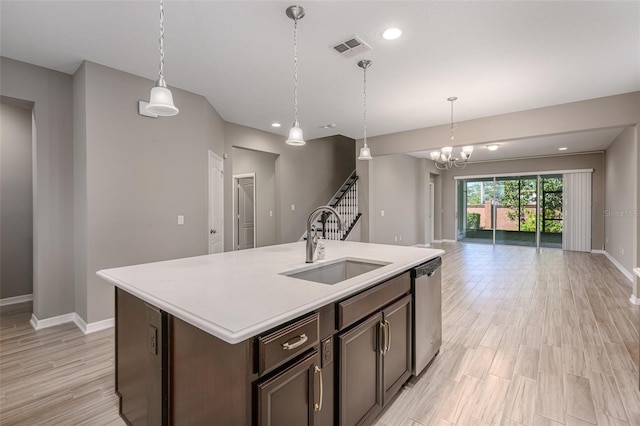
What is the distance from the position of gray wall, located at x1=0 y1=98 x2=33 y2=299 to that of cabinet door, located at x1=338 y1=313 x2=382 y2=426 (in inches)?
192

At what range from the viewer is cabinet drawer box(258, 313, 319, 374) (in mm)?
1104

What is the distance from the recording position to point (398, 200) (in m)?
8.19

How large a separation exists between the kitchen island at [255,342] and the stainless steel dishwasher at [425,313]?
0.32 ft

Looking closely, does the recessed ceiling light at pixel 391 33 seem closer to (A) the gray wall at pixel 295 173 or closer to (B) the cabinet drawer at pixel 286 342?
(B) the cabinet drawer at pixel 286 342

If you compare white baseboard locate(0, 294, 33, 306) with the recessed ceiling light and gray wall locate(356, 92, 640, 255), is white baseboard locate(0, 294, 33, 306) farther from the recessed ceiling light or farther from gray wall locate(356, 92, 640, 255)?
gray wall locate(356, 92, 640, 255)

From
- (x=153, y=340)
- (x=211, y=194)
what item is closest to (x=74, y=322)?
(x=211, y=194)

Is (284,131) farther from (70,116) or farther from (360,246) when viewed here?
(360,246)

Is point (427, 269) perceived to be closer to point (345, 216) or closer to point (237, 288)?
point (237, 288)

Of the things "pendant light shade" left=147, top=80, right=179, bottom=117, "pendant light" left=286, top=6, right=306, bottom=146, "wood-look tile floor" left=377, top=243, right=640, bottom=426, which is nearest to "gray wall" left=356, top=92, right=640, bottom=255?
"wood-look tile floor" left=377, top=243, right=640, bottom=426

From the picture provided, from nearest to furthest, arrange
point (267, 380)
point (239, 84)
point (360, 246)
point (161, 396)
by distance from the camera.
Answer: point (267, 380) → point (161, 396) → point (360, 246) → point (239, 84)

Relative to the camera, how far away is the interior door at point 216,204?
465cm

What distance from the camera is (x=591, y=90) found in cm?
389

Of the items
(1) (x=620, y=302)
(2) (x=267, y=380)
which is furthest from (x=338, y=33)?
(1) (x=620, y=302)

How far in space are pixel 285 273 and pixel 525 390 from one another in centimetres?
192
